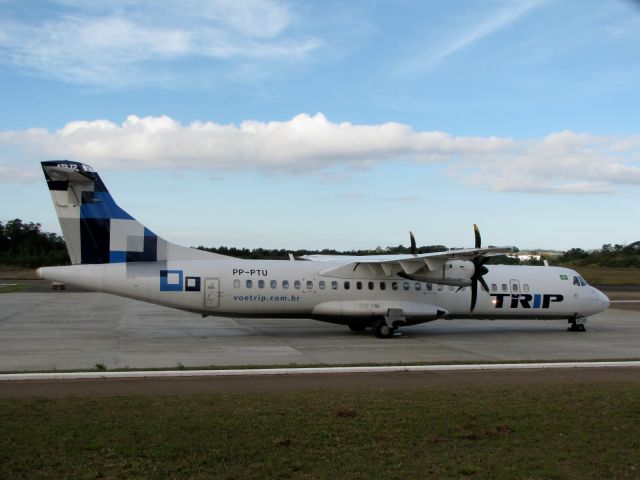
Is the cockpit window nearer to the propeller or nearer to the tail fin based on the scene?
the propeller

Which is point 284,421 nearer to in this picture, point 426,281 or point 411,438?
point 411,438

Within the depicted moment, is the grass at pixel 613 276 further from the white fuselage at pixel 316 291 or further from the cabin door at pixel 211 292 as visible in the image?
the cabin door at pixel 211 292

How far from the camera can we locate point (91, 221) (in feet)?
65.4

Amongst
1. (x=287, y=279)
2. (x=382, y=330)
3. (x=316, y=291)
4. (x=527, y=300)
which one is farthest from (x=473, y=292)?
(x=287, y=279)

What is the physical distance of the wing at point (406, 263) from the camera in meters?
20.1

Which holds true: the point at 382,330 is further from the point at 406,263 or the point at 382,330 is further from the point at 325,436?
the point at 325,436

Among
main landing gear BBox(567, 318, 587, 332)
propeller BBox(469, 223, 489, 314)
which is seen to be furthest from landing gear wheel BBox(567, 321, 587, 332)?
propeller BBox(469, 223, 489, 314)

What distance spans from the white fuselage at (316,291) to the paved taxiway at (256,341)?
0.97 metres

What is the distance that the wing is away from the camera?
20.1 meters

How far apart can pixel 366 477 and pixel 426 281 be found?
50.9 feet

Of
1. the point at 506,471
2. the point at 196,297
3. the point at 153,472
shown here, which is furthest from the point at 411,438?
the point at 196,297

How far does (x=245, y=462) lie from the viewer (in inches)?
290

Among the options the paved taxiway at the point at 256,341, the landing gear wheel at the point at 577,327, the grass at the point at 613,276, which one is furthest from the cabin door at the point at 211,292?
the grass at the point at 613,276

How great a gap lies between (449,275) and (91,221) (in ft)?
40.9
